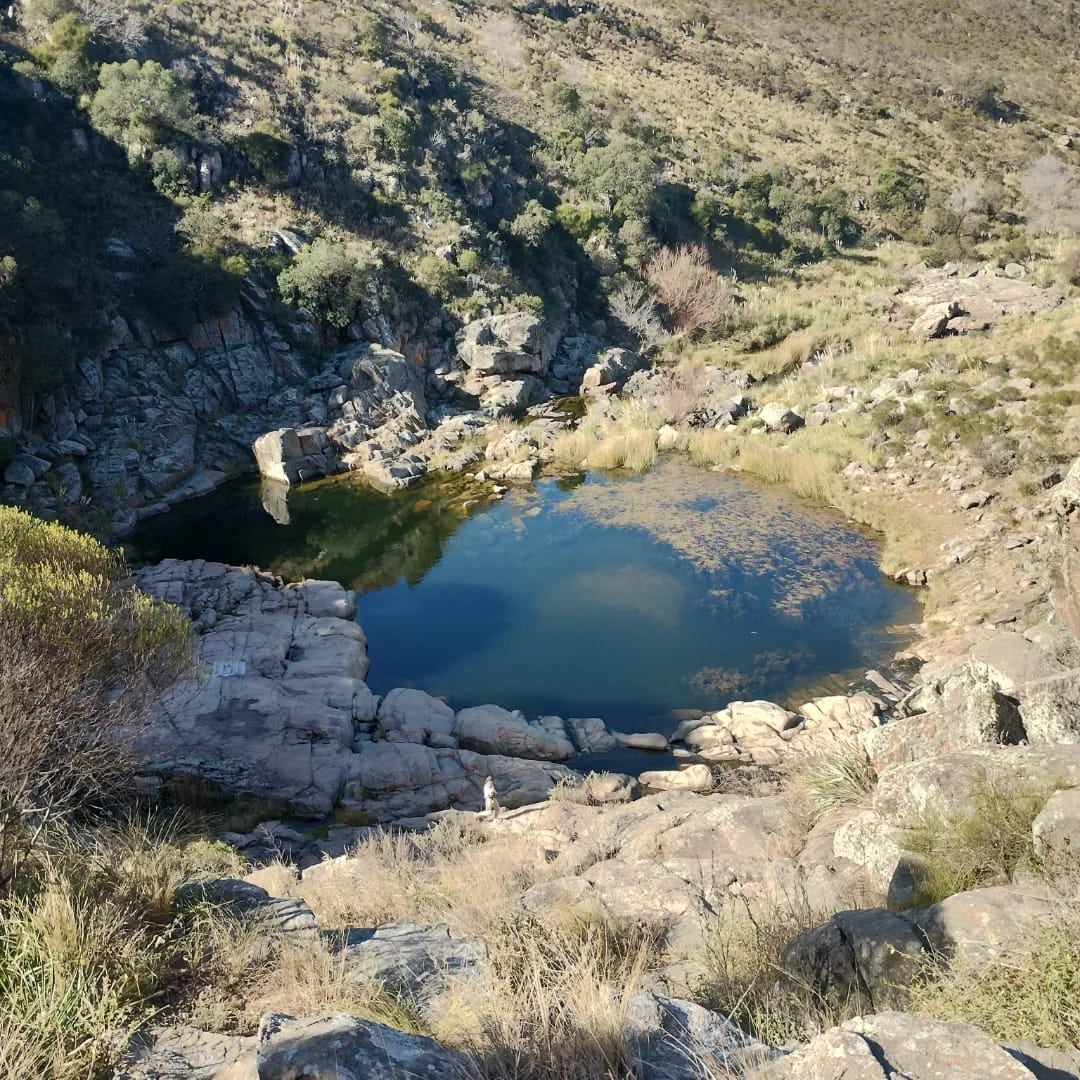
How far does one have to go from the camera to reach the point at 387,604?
704 inches

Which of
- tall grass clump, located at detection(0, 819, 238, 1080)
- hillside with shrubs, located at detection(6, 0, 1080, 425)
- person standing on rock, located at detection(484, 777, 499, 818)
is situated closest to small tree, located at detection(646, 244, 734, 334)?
hillside with shrubs, located at detection(6, 0, 1080, 425)

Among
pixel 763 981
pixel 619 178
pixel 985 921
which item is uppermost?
pixel 619 178

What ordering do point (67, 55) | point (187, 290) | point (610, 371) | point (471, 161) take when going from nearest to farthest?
1. point (187, 290)
2. point (610, 371)
3. point (67, 55)
4. point (471, 161)

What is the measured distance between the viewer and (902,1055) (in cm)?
253

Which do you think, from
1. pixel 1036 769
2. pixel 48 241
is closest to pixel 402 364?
pixel 48 241

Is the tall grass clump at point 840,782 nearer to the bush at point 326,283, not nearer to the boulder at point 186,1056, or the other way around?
the boulder at point 186,1056

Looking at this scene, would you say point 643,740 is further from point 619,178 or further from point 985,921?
point 619,178

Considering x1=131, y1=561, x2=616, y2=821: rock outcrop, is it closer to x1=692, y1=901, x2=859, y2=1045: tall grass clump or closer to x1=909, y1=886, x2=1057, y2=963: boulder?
x1=692, y1=901, x2=859, y2=1045: tall grass clump

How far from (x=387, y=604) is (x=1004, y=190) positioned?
1793 inches

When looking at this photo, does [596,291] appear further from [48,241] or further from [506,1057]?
[506,1057]

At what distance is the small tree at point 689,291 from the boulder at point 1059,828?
3285 cm

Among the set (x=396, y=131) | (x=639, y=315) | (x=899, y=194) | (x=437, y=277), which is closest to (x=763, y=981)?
(x=437, y=277)

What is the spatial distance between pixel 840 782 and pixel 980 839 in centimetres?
289

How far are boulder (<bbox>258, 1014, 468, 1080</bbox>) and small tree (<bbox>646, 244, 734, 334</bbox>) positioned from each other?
115 ft
